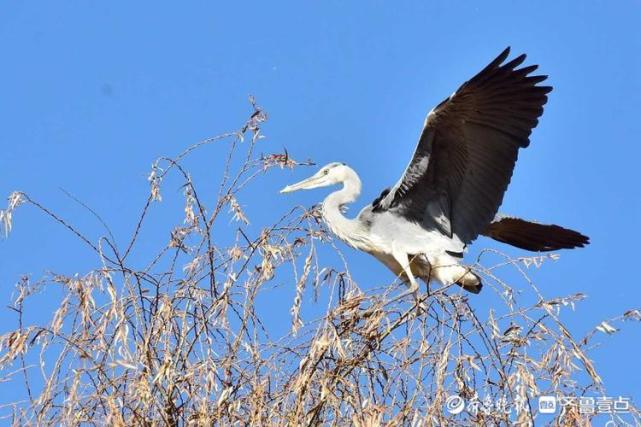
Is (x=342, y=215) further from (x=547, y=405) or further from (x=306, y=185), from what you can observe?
(x=547, y=405)

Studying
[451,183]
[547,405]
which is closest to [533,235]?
[451,183]

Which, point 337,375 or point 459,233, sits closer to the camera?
point 337,375

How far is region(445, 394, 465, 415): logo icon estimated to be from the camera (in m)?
3.58

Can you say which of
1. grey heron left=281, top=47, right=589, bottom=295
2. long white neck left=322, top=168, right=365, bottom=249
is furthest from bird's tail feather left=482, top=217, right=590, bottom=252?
long white neck left=322, top=168, right=365, bottom=249

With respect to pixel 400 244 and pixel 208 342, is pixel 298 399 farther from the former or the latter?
pixel 400 244

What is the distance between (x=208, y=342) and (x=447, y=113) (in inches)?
107

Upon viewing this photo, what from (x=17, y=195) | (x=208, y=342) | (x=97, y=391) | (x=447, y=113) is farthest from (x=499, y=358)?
(x=447, y=113)

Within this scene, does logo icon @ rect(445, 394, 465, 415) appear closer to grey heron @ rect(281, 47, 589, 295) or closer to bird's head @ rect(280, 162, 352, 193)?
Answer: grey heron @ rect(281, 47, 589, 295)

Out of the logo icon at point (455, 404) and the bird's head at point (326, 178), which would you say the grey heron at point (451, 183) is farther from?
the logo icon at point (455, 404)

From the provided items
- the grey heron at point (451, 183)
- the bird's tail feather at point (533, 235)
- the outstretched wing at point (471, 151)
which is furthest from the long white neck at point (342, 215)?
the bird's tail feather at point (533, 235)

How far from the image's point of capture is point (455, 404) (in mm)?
3631

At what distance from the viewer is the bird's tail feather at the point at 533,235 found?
711 centimetres

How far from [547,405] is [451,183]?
2798mm

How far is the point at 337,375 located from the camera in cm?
337
